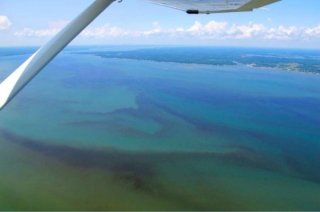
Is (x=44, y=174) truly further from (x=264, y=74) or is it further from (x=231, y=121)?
(x=264, y=74)

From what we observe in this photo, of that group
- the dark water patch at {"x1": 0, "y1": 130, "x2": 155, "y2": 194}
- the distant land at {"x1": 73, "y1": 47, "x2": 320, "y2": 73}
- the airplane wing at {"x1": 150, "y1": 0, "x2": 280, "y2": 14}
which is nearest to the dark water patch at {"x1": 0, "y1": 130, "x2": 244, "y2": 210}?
the dark water patch at {"x1": 0, "y1": 130, "x2": 155, "y2": 194}

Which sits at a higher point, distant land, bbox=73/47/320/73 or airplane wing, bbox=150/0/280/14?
airplane wing, bbox=150/0/280/14

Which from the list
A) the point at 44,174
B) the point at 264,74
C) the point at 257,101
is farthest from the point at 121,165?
the point at 264,74

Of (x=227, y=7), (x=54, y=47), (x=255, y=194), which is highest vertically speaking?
(x=227, y=7)

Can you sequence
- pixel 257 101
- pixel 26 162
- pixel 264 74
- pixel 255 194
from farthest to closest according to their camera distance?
pixel 264 74 < pixel 257 101 < pixel 26 162 < pixel 255 194

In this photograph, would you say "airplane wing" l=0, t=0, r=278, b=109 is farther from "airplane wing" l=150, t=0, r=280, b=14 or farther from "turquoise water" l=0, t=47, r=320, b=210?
"turquoise water" l=0, t=47, r=320, b=210
